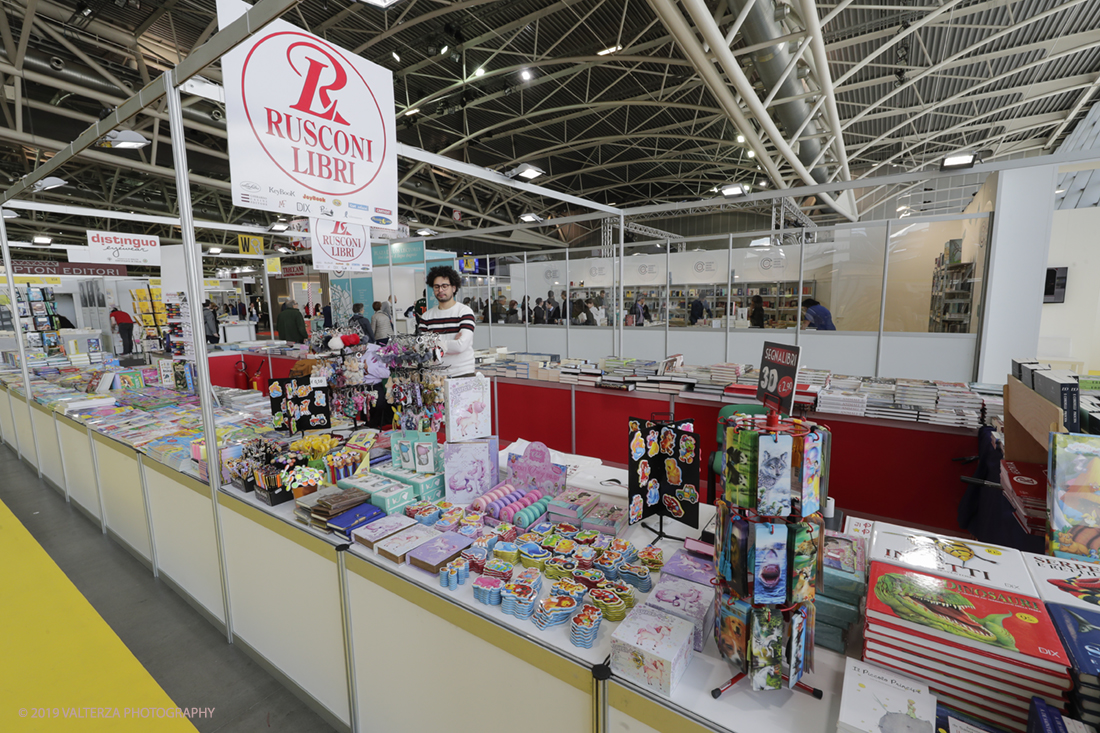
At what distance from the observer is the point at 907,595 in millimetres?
1100

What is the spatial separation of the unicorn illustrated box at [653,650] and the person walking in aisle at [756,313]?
7.11 metres

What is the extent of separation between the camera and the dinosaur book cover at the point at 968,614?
0.92 m

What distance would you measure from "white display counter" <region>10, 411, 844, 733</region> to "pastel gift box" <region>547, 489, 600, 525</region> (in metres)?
0.20

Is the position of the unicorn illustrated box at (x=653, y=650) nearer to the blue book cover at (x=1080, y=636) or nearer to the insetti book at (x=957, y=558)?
the insetti book at (x=957, y=558)

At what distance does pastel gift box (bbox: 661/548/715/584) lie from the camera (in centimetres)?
148

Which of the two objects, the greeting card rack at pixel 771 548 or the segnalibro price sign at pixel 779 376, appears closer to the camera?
the greeting card rack at pixel 771 548

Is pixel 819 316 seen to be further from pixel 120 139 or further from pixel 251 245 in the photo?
pixel 251 245

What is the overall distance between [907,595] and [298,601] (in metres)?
2.26

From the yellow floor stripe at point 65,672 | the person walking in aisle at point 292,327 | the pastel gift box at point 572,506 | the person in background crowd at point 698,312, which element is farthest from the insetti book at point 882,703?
the person walking in aisle at point 292,327

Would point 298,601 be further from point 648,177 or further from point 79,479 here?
point 648,177

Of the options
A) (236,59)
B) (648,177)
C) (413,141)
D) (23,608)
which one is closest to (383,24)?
(413,141)

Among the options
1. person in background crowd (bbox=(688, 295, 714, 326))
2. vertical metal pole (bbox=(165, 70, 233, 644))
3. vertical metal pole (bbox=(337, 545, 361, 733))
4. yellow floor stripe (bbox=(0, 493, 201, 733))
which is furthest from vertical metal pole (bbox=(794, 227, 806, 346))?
yellow floor stripe (bbox=(0, 493, 201, 733))

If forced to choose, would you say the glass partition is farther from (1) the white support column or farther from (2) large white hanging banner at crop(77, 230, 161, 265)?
(2) large white hanging banner at crop(77, 230, 161, 265)

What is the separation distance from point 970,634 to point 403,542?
1.64 meters
